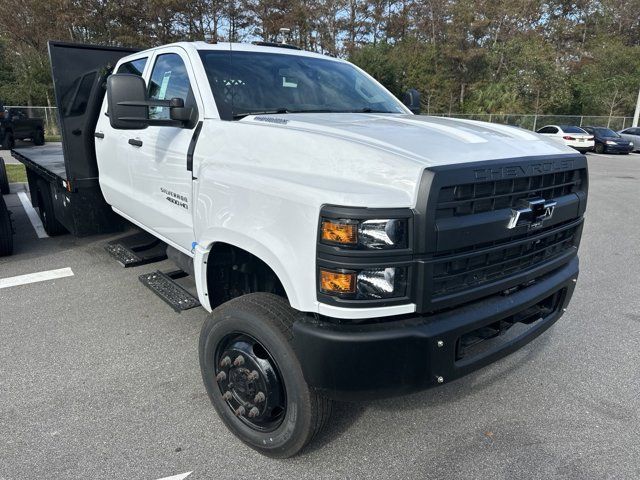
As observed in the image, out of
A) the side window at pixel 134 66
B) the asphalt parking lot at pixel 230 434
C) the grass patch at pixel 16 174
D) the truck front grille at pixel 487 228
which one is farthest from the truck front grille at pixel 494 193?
the grass patch at pixel 16 174

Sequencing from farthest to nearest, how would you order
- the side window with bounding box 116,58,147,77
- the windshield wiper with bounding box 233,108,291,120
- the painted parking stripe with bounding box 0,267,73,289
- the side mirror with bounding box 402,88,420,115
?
the painted parking stripe with bounding box 0,267,73,289
the side mirror with bounding box 402,88,420,115
the side window with bounding box 116,58,147,77
the windshield wiper with bounding box 233,108,291,120

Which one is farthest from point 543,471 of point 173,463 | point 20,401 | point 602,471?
point 20,401

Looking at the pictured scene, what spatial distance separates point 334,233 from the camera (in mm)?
1929

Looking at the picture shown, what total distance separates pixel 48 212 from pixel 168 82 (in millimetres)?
3544

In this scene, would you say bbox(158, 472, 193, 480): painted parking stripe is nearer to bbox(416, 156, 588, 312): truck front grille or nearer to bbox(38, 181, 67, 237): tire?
bbox(416, 156, 588, 312): truck front grille

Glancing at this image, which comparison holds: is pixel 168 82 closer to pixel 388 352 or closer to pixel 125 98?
pixel 125 98

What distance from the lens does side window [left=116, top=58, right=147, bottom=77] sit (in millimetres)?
3912

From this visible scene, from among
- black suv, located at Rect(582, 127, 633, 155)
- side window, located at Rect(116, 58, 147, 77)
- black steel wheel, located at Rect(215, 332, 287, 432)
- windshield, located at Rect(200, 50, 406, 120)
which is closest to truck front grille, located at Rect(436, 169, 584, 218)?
black steel wheel, located at Rect(215, 332, 287, 432)

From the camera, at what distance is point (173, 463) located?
2418mm

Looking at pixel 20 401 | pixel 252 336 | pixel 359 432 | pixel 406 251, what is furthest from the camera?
pixel 20 401

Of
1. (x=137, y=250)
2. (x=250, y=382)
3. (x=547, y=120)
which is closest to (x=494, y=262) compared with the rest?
(x=250, y=382)

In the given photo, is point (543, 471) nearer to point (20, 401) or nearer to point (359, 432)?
point (359, 432)

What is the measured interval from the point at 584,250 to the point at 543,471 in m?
4.59

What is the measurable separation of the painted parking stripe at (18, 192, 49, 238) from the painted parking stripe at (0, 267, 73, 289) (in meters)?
1.59
